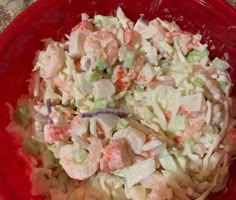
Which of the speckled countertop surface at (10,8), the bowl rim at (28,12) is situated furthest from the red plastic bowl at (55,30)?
the speckled countertop surface at (10,8)

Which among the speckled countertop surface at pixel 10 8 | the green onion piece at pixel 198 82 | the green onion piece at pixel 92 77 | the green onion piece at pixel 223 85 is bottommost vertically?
the speckled countertop surface at pixel 10 8

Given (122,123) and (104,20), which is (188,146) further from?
(104,20)

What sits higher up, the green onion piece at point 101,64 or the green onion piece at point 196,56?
the green onion piece at point 196,56

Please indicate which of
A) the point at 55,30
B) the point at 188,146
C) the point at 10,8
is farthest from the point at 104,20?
the point at 188,146

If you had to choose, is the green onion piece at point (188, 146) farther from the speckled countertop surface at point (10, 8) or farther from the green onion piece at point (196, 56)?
the speckled countertop surface at point (10, 8)

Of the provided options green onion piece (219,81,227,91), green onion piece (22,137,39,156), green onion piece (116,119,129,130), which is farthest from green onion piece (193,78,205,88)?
green onion piece (22,137,39,156)

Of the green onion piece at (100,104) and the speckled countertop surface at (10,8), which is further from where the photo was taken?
the speckled countertop surface at (10,8)

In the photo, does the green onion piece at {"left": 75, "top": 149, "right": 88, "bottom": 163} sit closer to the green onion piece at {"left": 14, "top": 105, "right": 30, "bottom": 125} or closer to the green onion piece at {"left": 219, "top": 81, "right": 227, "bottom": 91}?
the green onion piece at {"left": 14, "top": 105, "right": 30, "bottom": 125}
